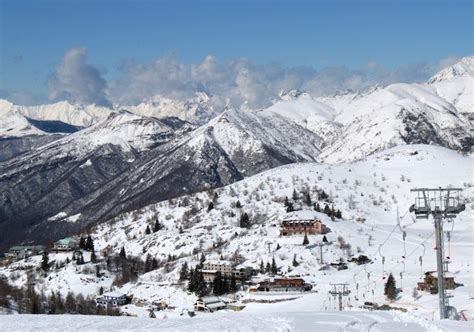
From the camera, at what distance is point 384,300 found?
86875 millimetres

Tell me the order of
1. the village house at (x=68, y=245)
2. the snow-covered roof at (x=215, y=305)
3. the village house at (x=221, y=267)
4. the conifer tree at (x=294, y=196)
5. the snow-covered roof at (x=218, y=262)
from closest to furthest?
1. the snow-covered roof at (x=215, y=305)
2. the village house at (x=221, y=267)
3. the snow-covered roof at (x=218, y=262)
4. the village house at (x=68, y=245)
5. the conifer tree at (x=294, y=196)

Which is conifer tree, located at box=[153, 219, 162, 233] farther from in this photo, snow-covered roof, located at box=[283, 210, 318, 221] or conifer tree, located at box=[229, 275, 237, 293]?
conifer tree, located at box=[229, 275, 237, 293]

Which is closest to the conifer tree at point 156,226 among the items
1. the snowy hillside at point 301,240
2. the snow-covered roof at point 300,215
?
the snowy hillside at point 301,240

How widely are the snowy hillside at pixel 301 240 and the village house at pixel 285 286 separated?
6.65ft

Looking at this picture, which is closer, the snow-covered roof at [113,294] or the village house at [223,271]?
the snow-covered roof at [113,294]

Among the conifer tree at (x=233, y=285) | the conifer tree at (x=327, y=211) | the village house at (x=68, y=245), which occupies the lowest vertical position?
the conifer tree at (x=233, y=285)

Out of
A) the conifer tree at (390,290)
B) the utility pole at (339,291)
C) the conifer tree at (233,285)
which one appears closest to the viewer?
the utility pole at (339,291)

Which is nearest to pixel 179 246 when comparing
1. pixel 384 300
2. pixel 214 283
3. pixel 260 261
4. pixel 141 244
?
pixel 141 244

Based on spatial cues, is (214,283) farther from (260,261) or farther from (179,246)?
(179,246)

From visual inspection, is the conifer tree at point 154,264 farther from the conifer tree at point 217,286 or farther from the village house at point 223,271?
the conifer tree at point 217,286

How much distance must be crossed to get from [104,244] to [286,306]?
84.3 m

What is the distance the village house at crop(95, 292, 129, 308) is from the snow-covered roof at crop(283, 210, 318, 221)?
41.6m

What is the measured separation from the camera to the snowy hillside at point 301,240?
10125 centimetres

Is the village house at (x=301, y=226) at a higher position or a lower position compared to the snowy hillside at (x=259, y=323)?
higher
